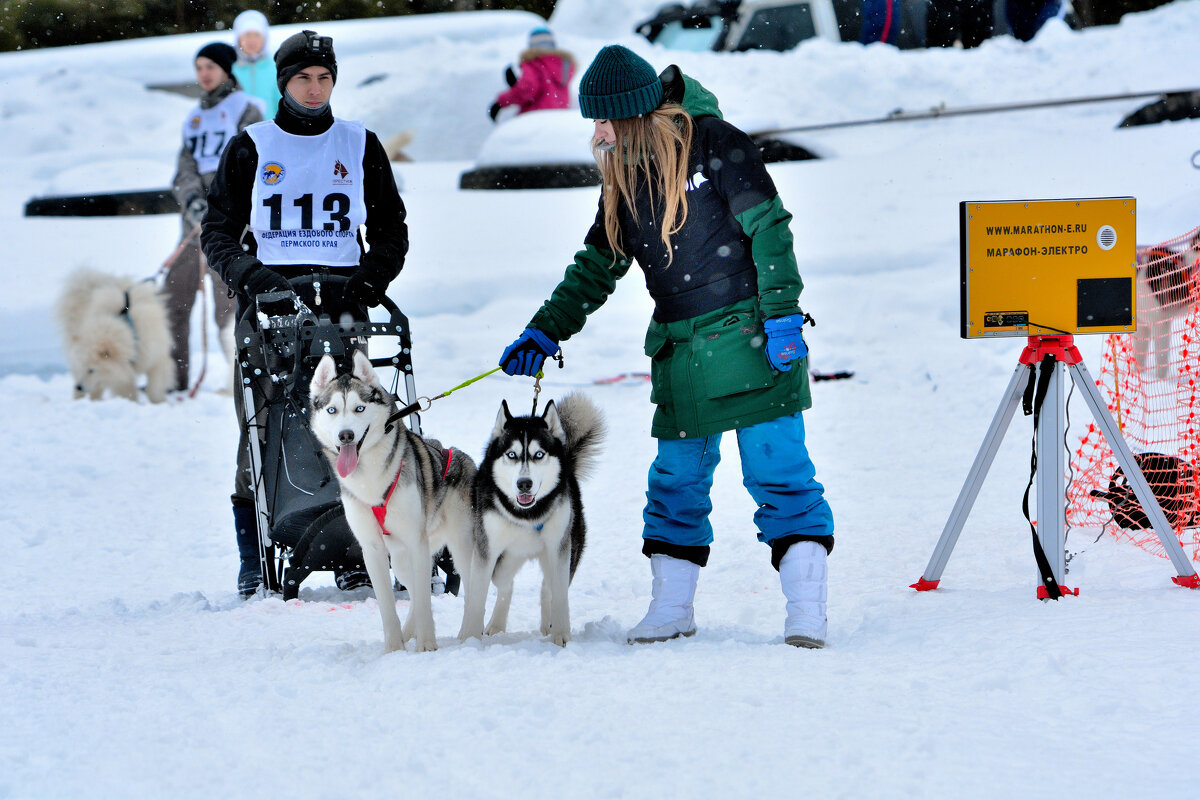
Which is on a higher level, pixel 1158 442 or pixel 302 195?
pixel 302 195

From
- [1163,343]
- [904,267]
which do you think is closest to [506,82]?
[904,267]

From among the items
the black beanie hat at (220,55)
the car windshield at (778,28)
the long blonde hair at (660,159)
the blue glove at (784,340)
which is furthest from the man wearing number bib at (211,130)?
the car windshield at (778,28)

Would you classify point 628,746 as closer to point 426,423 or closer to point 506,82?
point 426,423

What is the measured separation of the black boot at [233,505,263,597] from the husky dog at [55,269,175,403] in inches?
153

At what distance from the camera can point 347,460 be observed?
263 cm

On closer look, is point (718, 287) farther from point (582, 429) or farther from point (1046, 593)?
point (1046, 593)

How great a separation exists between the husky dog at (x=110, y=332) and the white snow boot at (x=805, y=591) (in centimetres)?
551

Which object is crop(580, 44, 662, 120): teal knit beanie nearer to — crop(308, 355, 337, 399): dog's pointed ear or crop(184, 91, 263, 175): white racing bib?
crop(308, 355, 337, 399): dog's pointed ear

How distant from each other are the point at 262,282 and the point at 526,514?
3.45 ft

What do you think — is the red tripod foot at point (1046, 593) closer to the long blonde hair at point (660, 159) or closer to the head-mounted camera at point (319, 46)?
the long blonde hair at point (660, 159)

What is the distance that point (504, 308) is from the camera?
30.7 feet

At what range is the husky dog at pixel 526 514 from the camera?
270 cm

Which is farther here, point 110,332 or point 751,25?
point 751,25

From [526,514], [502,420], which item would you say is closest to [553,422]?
[502,420]
